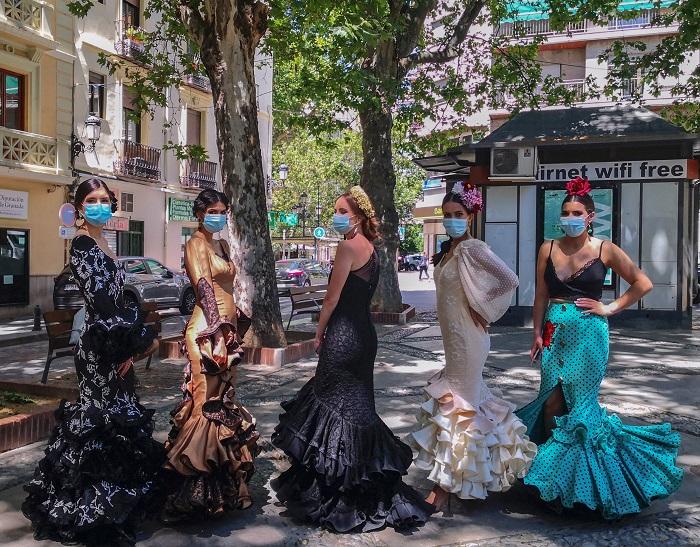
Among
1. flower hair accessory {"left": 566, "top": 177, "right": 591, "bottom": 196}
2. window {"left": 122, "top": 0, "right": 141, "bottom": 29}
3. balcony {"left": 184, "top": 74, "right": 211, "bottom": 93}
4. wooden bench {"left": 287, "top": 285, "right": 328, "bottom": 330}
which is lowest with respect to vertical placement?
wooden bench {"left": 287, "top": 285, "right": 328, "bottom": 330}

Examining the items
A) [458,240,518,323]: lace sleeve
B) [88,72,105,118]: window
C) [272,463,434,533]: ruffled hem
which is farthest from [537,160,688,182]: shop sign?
[88,72,105,118]: window

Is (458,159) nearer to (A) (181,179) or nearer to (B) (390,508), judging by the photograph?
(B) (390,508)

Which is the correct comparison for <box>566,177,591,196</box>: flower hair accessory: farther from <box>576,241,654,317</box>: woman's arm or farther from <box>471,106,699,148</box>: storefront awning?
<box>471,106,699,148</box>: storefront awning

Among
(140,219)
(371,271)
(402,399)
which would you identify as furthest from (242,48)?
(140,219)

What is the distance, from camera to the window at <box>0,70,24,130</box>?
18.3 meters

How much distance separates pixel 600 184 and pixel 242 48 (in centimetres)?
764

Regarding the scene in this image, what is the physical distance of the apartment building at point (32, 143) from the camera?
59.3 ft

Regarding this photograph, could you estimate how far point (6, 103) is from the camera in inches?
728

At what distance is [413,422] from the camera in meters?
6.09

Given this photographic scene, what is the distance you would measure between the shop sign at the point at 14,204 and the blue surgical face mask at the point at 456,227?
17.1 m

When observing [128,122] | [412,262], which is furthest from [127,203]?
[412,262]

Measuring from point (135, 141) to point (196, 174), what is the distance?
3838 millimetres

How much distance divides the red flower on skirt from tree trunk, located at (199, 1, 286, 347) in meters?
5.47

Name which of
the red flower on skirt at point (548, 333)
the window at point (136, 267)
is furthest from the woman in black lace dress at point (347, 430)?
the window at point (136, 267)
